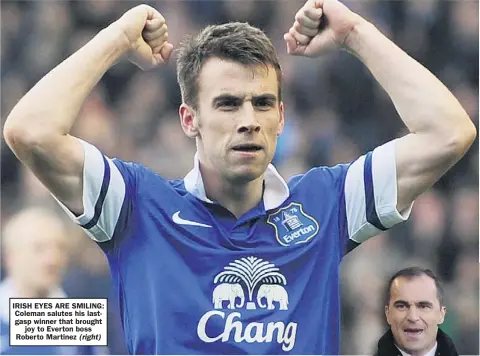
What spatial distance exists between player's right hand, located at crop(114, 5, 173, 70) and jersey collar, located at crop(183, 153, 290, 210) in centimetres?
32

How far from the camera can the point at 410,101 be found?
2342 mm

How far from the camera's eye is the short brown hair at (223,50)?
7.88 feet

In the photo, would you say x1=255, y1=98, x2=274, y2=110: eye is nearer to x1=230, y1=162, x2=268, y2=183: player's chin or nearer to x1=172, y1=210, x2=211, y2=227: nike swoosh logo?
x1=230, y1=162, x2=268, y2=183: player's chin

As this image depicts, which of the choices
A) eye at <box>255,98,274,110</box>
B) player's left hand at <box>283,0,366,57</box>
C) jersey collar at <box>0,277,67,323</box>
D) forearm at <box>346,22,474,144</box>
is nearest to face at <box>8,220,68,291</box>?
jersey collar at <box>0,277,67,323</box>

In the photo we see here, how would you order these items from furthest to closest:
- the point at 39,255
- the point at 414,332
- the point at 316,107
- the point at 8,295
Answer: the point at 316,107 → the point at 39,255 → the point at 8,295 → the point at 414,332

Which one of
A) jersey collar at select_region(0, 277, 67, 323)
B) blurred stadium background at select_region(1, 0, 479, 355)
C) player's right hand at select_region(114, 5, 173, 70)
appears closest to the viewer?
player's right hand at select_region(114, 5, 173, 70)

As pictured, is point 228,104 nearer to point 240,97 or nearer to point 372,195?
point 240,97

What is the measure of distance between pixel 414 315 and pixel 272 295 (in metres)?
0.61

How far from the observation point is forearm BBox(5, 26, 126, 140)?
86.6 inches

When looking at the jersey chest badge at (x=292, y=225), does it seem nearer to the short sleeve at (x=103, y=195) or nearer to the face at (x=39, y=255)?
the short sleeve at (x=103, y=195)

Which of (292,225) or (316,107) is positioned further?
(316,107)

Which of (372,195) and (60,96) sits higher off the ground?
(60,96)

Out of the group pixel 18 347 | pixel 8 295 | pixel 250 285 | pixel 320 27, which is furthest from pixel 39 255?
pixel 320 27

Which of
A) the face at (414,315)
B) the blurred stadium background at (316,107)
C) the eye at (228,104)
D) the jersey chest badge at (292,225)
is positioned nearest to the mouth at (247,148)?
the eye at (228,104)
